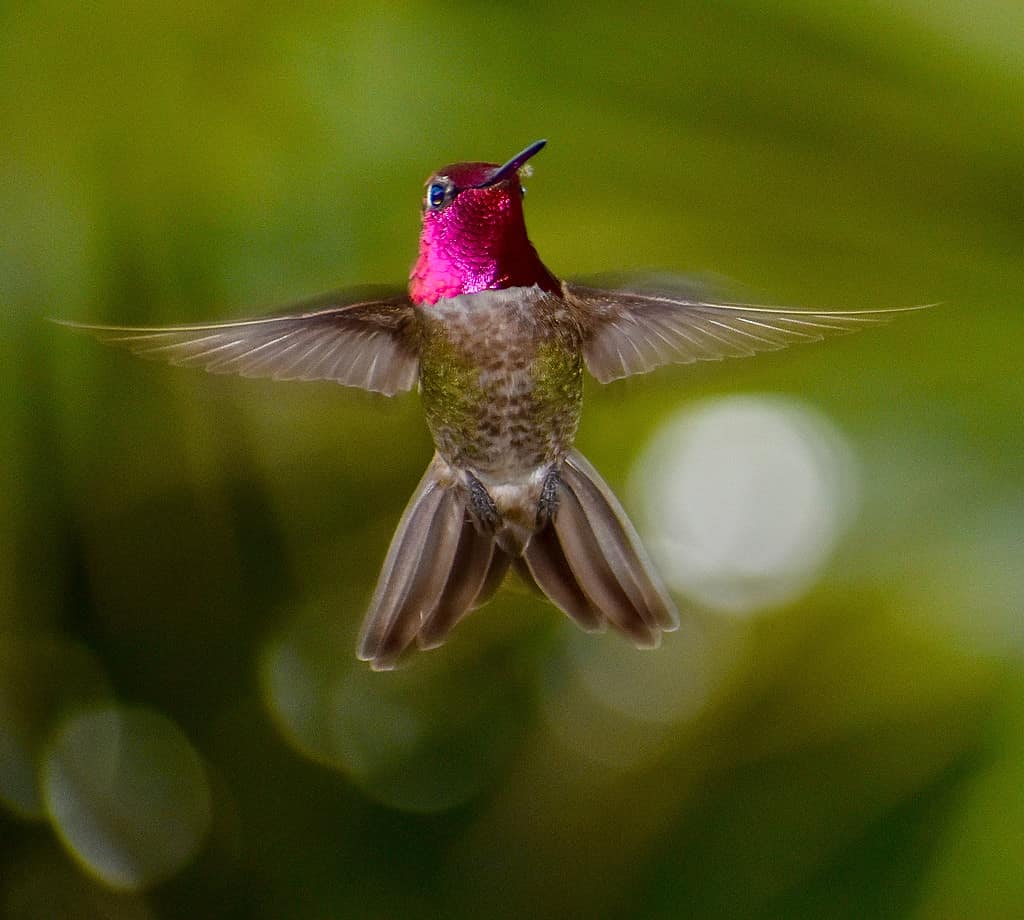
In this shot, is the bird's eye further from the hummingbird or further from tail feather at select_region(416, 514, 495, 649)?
tail feather at select_region(416, 514, 495, 649)

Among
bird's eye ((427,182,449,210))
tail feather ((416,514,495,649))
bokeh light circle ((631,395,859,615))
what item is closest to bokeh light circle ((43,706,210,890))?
bokeh light circle ((631,395,859,615))

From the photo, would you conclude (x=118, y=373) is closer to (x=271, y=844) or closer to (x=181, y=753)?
(x=181, y=753)

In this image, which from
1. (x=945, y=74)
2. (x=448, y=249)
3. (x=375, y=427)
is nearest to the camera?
(x=448, y=249)

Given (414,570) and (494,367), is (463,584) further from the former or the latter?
(494,367)

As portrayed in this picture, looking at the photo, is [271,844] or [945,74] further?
[271,844]

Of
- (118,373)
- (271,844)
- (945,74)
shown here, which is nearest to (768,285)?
(945,74)

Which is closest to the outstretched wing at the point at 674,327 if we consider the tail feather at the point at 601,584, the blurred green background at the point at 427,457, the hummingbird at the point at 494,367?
the hummingbird at the point at 494,367
